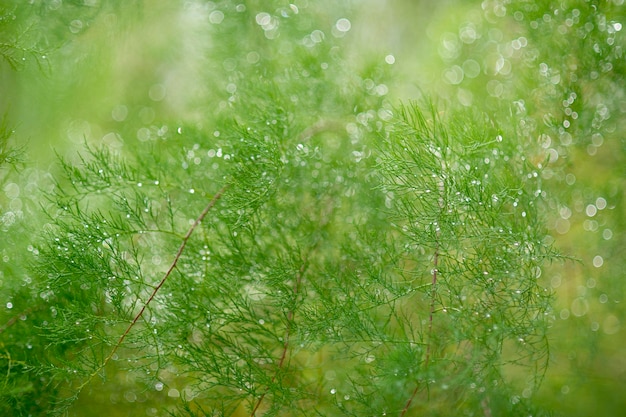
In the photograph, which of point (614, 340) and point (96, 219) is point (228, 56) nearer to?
point (96, 219)

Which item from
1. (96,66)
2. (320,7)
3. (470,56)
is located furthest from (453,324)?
(96,66)

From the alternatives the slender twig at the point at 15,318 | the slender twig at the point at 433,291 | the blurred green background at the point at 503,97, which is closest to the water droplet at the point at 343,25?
the blurred green background at the point at 503,97

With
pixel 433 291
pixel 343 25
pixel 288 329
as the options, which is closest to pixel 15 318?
pixel 288 329

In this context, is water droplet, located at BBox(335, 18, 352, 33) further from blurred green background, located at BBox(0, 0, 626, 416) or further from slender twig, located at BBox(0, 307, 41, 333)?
slender twig, located at BBox(0, 307, 41, 333)

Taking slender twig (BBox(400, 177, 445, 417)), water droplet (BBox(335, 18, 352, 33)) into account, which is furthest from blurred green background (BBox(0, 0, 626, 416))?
slender twig (BBox(400, 177, 445, 417))

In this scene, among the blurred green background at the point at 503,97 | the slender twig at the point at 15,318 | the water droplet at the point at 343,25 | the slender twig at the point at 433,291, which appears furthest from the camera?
the water droplet at the point at 343,25

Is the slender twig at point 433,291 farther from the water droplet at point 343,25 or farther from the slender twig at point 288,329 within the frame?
the water droplet at point 343,25

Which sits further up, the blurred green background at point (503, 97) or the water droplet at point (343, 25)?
the water droplet at point (343, 25)

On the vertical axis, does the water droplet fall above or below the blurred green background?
above
